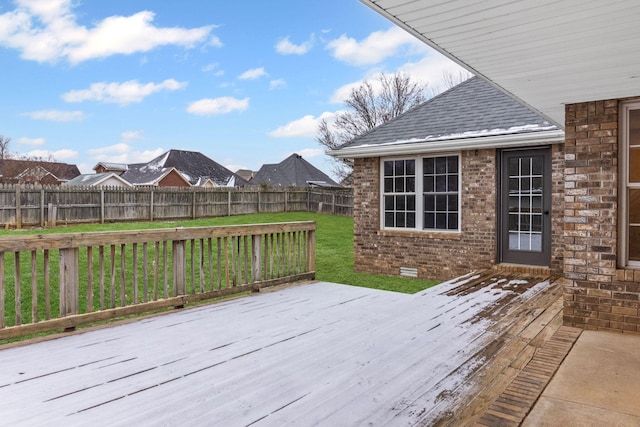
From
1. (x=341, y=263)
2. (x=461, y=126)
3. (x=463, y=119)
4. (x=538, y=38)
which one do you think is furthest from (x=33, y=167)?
(x=538, y=38)

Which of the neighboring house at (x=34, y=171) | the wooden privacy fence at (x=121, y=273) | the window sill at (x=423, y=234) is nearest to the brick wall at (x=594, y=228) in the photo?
the wooden privacy fence at (x=121, y=273)

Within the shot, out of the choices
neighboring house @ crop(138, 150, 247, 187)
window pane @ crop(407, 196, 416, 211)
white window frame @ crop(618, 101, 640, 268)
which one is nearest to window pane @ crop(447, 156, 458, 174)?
window pane @ crop(407, 196, 416, 211)

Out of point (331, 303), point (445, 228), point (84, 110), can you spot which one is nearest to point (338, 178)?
point (84, 110)

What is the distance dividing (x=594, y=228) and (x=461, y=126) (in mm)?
4505

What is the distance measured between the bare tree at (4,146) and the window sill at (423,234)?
165ft

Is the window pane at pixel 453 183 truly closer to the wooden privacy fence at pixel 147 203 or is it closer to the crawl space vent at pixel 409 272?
the crawl space vent at pixel 409 272

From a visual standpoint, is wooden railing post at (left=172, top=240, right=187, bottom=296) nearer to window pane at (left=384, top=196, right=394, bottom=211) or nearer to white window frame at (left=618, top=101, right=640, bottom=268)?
white window frame at (left=618, top=101, right=640, bottom=268)

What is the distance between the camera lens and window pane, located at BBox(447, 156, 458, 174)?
8.20 metres

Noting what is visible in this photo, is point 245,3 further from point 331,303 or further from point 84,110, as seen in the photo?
point 84,110

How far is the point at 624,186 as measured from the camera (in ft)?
13.6

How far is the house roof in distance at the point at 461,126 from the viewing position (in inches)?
291

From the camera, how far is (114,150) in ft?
156

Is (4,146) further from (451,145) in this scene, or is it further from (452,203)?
(451,145)

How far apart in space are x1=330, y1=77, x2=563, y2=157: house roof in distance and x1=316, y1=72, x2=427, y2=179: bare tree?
18888mm
